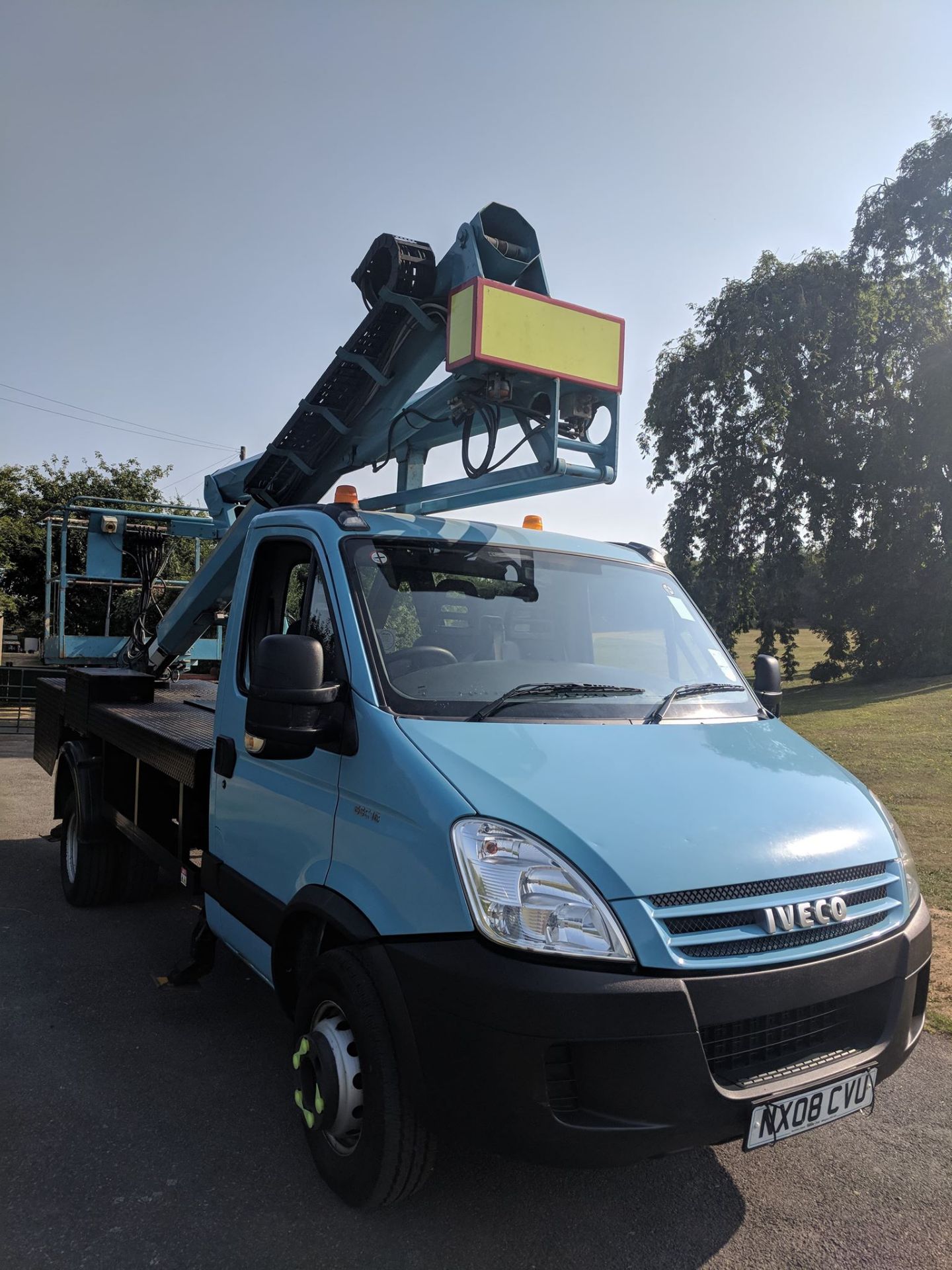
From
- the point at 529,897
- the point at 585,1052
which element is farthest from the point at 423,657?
the point at 585,1052

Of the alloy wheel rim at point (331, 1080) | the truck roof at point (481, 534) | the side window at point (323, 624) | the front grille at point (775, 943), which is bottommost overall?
the alloy wheel rim at point (331, 1080)

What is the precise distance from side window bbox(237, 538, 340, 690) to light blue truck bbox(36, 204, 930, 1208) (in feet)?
0.04

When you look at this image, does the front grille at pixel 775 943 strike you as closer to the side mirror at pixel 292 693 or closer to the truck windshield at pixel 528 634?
the truck windshield at pixel 528 634

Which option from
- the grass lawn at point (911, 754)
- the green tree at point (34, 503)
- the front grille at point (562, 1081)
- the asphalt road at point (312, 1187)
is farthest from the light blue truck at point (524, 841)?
the green tree at point (34, 503)

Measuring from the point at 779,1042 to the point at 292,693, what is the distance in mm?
1727

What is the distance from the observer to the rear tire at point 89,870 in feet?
19.1

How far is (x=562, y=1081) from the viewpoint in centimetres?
229

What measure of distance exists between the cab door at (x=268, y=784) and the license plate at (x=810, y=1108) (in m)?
1.44

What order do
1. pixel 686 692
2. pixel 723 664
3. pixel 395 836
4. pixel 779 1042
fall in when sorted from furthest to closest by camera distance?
pixel 723 664 → pixel 686 692 → pixel 395 836 → pixel 779 1042

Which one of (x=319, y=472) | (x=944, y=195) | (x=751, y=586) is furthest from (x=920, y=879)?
(x=944, y=195)

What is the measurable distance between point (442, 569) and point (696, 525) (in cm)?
2539

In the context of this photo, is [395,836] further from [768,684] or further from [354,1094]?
[768,684]

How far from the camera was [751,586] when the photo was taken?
27.5 metres

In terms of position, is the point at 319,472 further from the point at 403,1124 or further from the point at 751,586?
the point at 751,586
